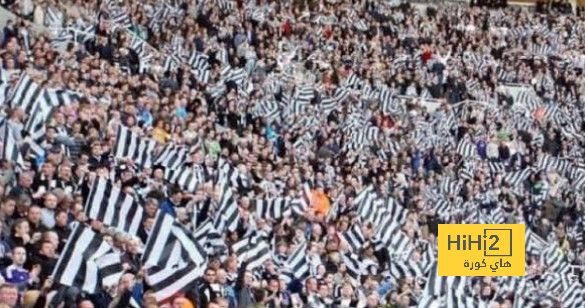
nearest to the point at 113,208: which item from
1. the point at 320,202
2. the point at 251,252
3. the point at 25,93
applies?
A: the point at 251,252

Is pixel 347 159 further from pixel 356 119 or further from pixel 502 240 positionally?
pixel 502 240

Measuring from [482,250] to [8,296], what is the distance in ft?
16.9

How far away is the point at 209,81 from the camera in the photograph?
27.1 metres

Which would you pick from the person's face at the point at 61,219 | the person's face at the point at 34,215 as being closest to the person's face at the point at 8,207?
the person's face at the point at 34,215

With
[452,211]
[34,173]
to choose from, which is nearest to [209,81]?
[452,211]

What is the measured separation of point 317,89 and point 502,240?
16697 mm

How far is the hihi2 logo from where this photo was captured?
13.4 m

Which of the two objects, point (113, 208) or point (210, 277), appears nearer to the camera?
point (210, 277)

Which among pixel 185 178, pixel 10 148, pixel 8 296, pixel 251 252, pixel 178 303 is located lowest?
pixel 251 252

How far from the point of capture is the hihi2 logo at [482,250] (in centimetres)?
1336

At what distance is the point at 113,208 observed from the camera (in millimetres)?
13453

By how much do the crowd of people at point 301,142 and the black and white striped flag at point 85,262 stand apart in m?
0.10

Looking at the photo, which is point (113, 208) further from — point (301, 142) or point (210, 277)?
point (301, 142)

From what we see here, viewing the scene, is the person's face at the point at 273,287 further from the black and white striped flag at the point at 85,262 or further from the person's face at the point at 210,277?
the black and white striped flag at the point at 85,262
